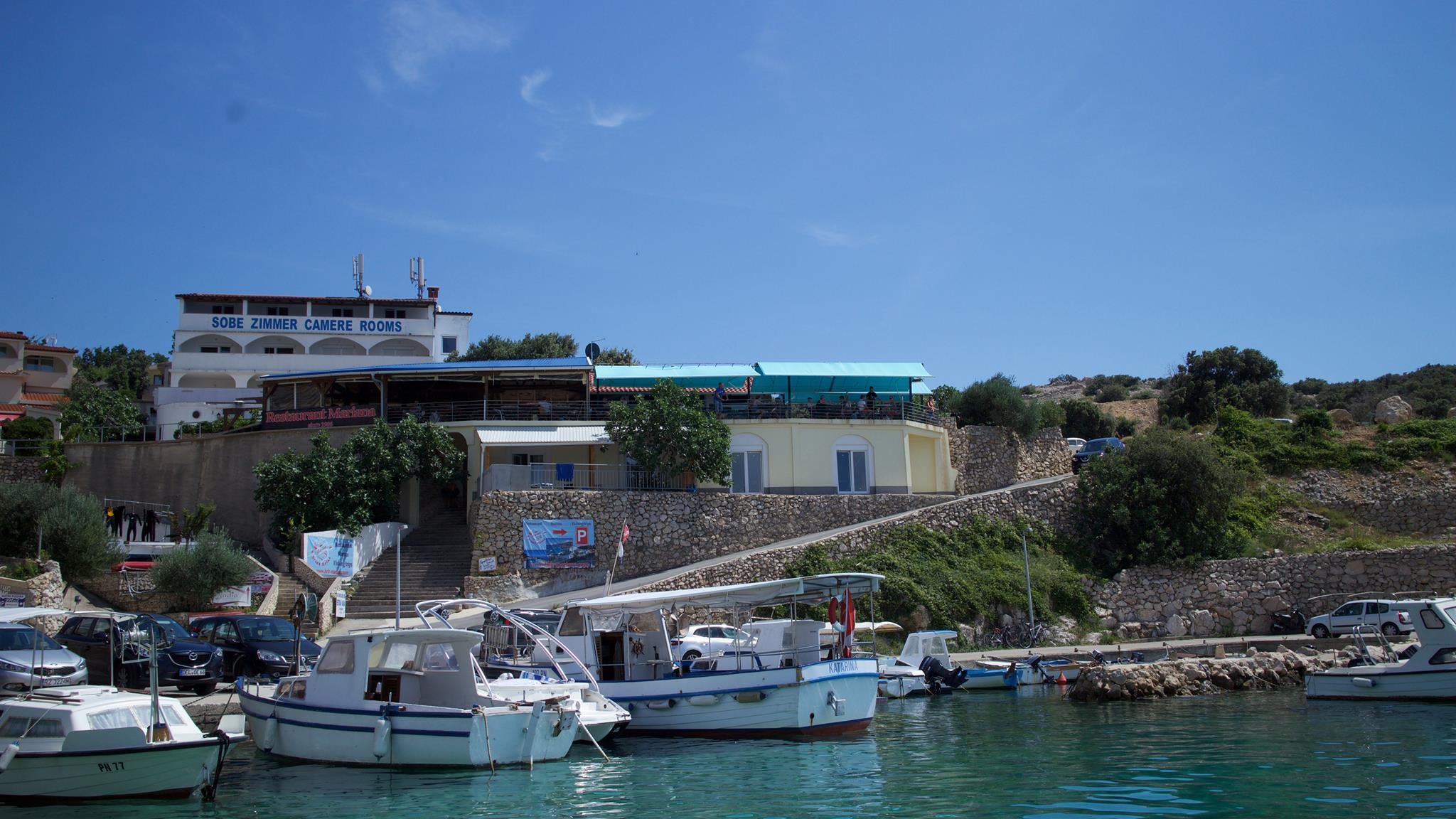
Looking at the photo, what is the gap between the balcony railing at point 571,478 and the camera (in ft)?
109

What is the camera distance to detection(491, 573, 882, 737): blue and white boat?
62.4ft

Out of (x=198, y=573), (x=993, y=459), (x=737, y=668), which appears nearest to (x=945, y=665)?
(x=737, y=668)

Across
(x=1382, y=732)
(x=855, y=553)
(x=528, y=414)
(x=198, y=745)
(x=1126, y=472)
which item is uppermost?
(x=528, y=414)

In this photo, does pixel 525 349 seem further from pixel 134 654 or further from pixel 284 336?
pixel 134 654

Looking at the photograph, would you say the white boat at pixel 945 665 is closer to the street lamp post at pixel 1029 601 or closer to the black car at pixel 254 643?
the street lamp post at pixel 1029 601

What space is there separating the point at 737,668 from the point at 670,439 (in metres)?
14.0

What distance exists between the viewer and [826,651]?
21.1 meters

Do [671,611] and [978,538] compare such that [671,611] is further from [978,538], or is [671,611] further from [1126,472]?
[1126,472]

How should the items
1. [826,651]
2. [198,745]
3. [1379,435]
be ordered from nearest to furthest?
[198,745]
[826,651]
[1379,435]

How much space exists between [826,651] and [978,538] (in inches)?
548

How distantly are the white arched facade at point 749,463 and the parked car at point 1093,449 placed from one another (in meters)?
11.5

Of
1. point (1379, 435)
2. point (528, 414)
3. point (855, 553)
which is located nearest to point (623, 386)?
point (528, 414)

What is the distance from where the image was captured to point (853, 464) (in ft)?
123

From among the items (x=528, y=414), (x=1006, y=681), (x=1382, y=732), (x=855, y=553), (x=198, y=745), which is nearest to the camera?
(x=198, y=745)
